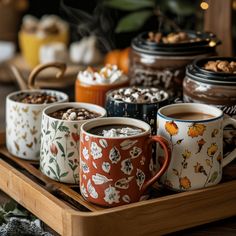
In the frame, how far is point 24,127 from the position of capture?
1.21 m

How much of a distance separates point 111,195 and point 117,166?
1.9 inches

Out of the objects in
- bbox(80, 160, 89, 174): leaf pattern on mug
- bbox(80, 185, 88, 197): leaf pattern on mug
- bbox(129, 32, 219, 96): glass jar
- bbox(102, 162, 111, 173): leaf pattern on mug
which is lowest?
bbox(80, 185, 88, 197): leaf pattern on mug

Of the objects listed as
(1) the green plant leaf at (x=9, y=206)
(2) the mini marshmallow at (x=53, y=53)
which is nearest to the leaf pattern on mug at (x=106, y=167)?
(1) the green plant leaf at (x=9, y=206)

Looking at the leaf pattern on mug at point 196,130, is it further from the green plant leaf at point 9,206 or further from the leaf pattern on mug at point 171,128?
the green plant leaf at point 9,206

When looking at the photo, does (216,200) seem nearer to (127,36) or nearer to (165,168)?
(165,168)

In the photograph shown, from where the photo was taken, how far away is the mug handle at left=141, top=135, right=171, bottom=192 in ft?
3.31

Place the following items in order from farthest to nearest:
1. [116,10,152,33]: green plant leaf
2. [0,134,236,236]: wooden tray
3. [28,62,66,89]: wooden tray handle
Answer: [116,10,152,33]: green plant leaf
[28,62,66,89]: wooden tray handle
[0,134,236,236]: wooden tray

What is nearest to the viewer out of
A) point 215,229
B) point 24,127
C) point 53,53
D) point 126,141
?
Result: point 126,141

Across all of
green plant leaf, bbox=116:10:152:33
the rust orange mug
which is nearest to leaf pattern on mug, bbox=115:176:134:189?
the rust orange mug

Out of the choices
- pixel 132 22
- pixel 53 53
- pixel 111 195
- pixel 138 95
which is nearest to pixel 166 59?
pixel 138 95

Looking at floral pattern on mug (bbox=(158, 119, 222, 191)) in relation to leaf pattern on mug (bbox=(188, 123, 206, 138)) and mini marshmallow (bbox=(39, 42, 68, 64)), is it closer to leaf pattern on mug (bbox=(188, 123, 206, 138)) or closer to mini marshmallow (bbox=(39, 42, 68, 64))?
leaf pattern on mug (bbox=(188, 123, 206, 138))

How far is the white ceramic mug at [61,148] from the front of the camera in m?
1.10

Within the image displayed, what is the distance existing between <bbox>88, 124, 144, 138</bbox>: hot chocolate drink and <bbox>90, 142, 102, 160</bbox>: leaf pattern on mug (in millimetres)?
21

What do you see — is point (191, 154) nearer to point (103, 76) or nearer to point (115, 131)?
point (115, 131)
